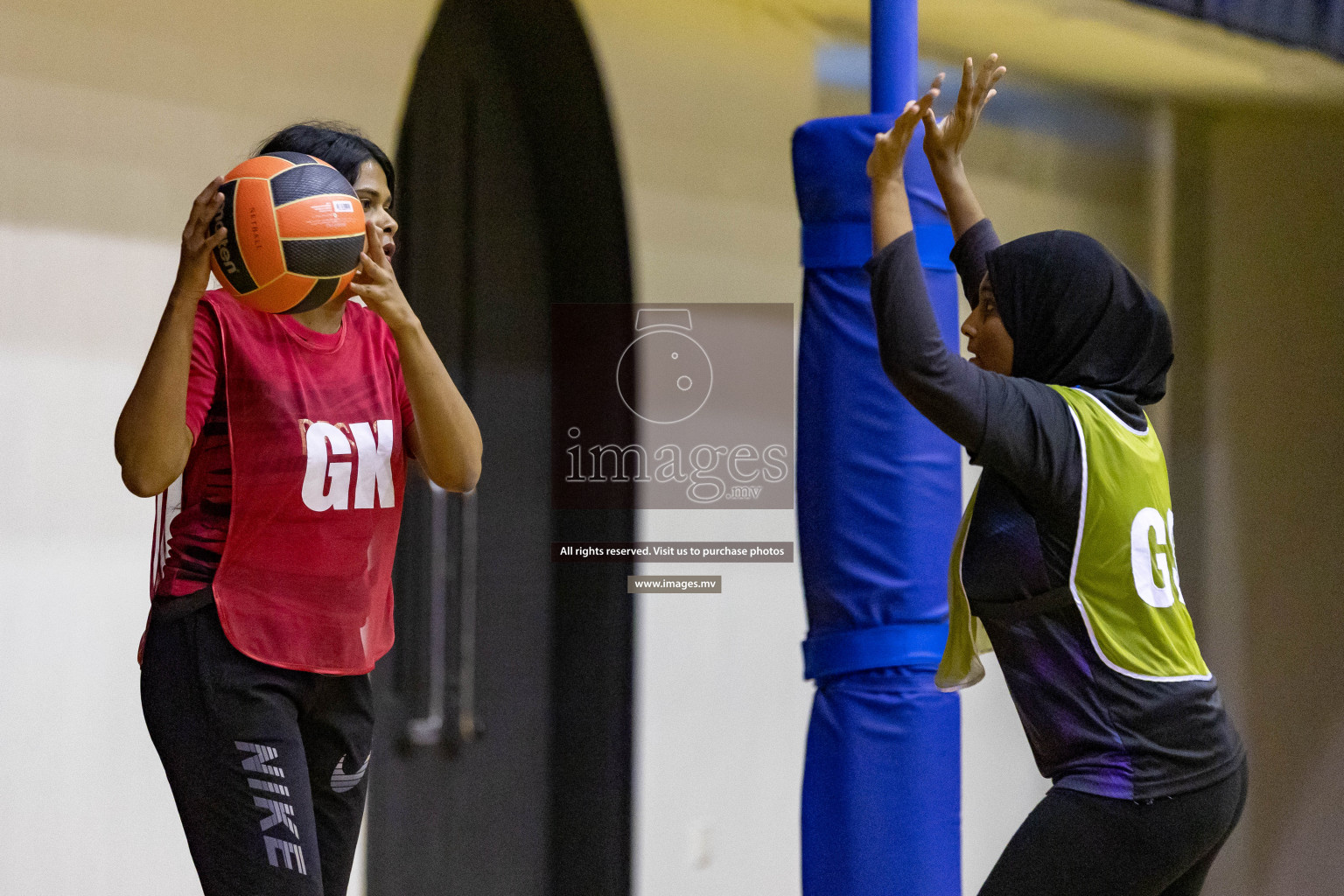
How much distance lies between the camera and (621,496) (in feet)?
9.62

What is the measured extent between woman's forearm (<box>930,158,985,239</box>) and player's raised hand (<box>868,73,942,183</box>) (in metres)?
0.27

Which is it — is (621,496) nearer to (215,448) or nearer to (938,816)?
(938,816)

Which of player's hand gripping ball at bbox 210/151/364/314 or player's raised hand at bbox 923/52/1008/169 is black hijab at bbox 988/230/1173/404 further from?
player's hand gripping ball at bbox 210/151/364/314

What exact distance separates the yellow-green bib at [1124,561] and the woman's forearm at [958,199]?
46cm

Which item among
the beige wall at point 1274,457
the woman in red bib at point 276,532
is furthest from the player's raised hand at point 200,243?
the beige wall at point 1274,457

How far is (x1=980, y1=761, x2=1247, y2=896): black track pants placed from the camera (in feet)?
4.36

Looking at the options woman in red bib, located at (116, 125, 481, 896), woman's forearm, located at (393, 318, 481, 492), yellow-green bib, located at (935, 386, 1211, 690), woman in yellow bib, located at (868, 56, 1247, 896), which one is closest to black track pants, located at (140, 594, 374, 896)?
woman in red bib, located at (116, 125, 481, 896)

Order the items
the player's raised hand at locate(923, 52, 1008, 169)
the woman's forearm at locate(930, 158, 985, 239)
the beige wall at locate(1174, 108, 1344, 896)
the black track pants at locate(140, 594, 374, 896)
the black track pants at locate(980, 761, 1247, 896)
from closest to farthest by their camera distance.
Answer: the black track pants at locate(980, 761, 1247, 896) < the black track pants at locate(140, 594, 374, 896) < the player's raised hand at locate(923, 52, 1008, 169) < the woman's forearm at locate(930, 158, 985, 239) < the beige wall at locate(1174, 108, 1344, 896)

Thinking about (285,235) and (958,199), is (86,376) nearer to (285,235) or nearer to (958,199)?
(285,235)

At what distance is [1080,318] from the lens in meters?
1.43

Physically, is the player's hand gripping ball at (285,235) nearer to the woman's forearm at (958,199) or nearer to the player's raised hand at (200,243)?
the player's raised hand at (200,243)

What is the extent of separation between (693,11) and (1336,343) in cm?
203

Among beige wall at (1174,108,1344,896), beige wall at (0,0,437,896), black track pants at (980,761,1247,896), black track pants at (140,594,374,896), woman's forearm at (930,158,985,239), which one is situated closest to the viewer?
black track pants at (980,761,1247,896)

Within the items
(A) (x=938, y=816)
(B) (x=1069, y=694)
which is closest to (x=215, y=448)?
(B) (x=1069, y=694)
